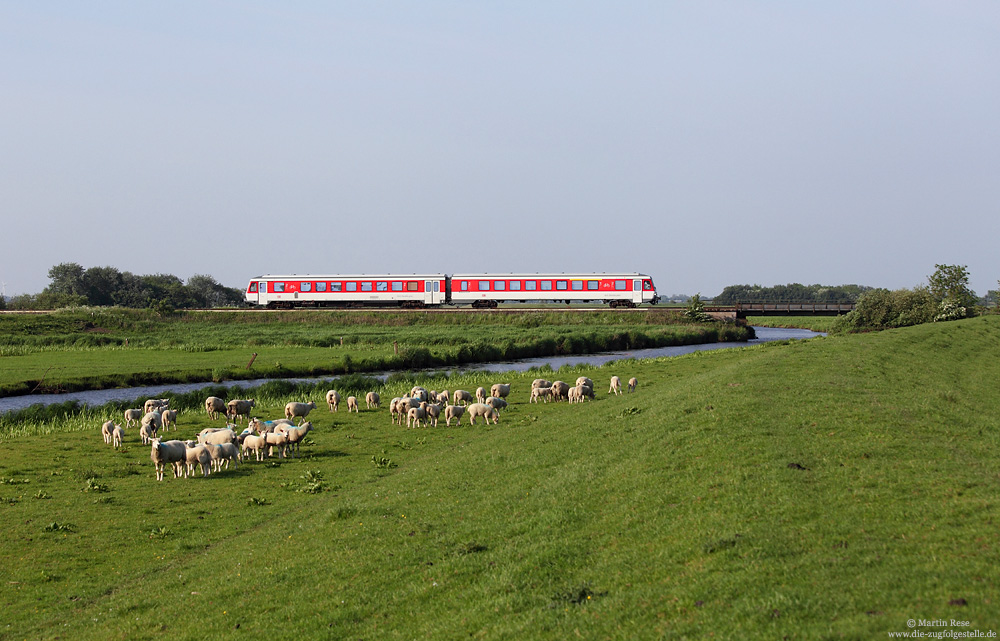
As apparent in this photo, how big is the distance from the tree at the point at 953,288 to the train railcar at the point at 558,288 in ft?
98.9

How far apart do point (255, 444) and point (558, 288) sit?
6812 centimetres

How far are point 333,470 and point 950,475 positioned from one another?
14.3 m

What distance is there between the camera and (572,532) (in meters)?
10.9

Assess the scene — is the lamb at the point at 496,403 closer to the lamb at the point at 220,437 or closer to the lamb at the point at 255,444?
the lamb at the point at 255,444

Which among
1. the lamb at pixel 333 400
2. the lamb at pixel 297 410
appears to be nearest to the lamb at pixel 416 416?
the lamb at pixel 297 410

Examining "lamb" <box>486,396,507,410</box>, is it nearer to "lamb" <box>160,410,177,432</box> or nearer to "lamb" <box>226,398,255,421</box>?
"lamb" <box>226,398,255,421</box>

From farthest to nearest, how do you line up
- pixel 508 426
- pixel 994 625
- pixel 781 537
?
pixel 508 426 < pixel 781 537 < pixel 994 625

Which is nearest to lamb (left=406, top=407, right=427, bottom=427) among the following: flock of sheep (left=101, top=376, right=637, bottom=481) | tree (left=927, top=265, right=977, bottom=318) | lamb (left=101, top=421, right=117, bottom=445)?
flock of sheep (left=101, top=376, right=637, bottom=481)

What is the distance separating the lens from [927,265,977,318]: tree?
65.6 meters

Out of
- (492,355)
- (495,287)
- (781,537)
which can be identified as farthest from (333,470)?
(495,287)

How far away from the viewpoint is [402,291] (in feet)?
290

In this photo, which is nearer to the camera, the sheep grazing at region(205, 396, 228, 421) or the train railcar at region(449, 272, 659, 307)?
the sheep grazing at region(205, 396, 228, 421)

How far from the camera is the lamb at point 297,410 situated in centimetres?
2628

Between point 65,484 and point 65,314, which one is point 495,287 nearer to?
point 65,314
